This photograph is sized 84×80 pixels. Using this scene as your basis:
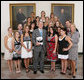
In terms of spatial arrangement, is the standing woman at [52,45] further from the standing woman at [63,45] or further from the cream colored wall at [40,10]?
the cream colored wall at [40,10]

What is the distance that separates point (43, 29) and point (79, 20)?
159 inches

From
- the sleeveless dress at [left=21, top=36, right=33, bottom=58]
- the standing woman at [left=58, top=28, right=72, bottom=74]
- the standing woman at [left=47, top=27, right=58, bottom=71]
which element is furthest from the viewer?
the sleeveless dress at [left=21, top=36, right=33, bottom=58]

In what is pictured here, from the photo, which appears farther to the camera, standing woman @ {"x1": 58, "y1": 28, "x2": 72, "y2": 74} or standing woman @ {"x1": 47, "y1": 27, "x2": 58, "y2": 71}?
standing woman @ {"x1": 47, "y1": 27, "x2": 58, "y2": 71}

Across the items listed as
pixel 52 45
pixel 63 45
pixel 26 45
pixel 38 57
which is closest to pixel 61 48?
pixel 63 45

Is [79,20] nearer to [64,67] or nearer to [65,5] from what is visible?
[65,5]

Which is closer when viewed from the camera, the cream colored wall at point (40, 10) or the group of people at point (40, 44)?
the group of people at point (40, 44)

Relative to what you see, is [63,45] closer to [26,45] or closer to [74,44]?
[74,44]

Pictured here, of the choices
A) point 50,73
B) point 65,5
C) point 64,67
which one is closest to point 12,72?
point 50,73

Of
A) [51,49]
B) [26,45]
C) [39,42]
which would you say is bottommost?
[51,49]

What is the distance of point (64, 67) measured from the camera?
283 inches

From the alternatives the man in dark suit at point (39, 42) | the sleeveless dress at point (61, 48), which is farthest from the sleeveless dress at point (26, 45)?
the sleeveless dress at point (61, 48)

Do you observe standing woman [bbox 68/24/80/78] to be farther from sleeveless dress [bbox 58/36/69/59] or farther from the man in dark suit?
the man in dark suit

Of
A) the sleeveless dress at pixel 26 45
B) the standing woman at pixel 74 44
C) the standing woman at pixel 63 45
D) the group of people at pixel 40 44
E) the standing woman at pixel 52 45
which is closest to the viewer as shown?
the standing woman at pixel 74 44

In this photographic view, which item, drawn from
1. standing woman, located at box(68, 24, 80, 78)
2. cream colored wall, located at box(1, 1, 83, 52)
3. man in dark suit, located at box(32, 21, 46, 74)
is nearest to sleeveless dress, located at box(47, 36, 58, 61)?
man in dark suit, located at box(32, 21, 46, 74)
